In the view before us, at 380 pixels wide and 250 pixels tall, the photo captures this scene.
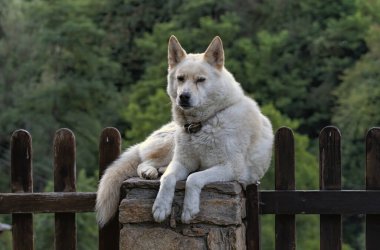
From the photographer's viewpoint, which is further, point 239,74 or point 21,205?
point 239,74

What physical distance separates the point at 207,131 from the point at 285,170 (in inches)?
20.7

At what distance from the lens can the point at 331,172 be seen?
5316 mm

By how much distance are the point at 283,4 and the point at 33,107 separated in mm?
16576

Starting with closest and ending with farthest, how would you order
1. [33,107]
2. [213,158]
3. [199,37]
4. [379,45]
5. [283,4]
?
[213,158] < [33,107] < [379,45] < [199,37] < [283,4]

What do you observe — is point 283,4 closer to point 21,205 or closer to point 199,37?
point 199,37

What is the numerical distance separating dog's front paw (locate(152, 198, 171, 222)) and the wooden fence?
611mm

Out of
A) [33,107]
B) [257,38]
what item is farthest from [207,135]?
[257,38]

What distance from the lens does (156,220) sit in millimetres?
4852

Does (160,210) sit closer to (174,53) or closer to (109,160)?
(109,160)

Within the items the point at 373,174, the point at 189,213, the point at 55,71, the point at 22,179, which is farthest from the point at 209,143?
the point at 55,71

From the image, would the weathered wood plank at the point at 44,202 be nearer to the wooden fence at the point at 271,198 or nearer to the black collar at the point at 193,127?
the wooden fence at the point at 271,198

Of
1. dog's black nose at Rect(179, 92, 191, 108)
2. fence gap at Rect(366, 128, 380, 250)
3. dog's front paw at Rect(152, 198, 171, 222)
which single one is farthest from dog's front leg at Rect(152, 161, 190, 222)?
fence gap at Rect(366, 128, 380, 250)

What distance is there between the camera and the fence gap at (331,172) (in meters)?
5.30

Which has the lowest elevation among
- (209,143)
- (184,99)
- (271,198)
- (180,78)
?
(271,198)
